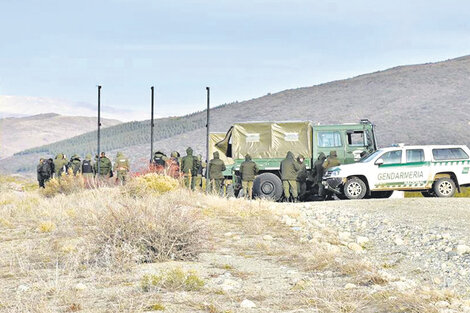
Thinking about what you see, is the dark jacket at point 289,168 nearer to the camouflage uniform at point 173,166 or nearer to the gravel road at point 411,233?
the gravel road at point 411,233

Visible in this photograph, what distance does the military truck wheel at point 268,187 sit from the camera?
25516 millimetres

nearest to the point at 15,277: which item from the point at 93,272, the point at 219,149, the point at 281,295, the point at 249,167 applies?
the point at 93,272

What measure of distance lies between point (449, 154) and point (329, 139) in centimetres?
408

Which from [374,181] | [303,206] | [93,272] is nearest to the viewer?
[93,272]

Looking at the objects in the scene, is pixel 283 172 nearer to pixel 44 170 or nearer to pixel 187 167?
pixel 187 167

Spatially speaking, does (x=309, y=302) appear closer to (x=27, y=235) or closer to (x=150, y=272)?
(x=150, y=272)

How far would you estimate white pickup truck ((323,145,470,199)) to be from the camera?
77.8ft

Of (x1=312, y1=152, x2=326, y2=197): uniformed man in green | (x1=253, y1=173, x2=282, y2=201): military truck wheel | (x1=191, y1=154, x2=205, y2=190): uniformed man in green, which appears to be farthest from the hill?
(x1=253, y1=173, x2=282, y2=201): military truck wheel

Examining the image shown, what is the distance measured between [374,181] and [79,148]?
551ft

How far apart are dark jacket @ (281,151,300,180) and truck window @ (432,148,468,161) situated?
4266 millimetres

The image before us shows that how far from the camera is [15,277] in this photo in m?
9.57

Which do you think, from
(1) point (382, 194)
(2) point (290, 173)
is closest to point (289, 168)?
(2) point (290, 173)

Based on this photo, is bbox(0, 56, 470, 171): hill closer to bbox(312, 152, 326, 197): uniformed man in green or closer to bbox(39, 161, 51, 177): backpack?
bbox(39, 161, 51, 177): backpack

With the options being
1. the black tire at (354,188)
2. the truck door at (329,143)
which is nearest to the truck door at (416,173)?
the black tire at (354,188)
